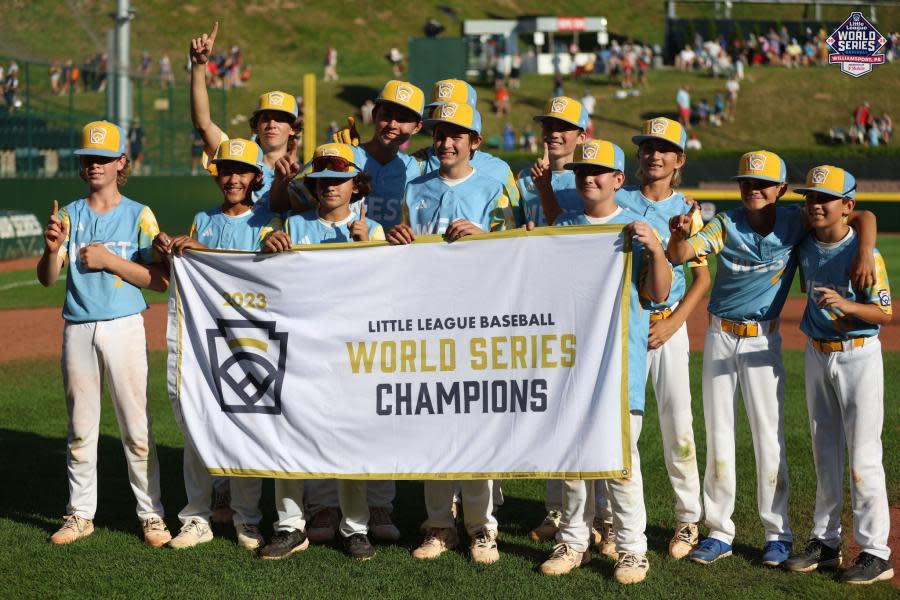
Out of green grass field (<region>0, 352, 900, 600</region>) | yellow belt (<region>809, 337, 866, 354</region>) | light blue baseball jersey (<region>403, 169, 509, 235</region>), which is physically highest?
light blue baseball jersey (<region>403, 169, 509, 235</region>)

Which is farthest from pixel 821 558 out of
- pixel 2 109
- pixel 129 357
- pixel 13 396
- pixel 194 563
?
pixel 2 109

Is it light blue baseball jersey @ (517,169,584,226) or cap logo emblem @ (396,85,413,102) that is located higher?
cap logo emblem @ (396,85,413,102)

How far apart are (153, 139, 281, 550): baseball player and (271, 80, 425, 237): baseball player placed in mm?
161

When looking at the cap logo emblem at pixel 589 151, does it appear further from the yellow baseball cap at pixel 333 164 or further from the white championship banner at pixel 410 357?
the yellow baseball cap at pixel 333 164

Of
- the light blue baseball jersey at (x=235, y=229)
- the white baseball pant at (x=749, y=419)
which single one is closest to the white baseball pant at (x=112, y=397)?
the light blue baseball jersey at (x=235, y=229)

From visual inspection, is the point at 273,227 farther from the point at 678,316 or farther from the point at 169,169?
the point at 169,169

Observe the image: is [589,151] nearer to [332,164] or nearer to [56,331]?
[332,164]

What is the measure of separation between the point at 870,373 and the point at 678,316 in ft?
3.33

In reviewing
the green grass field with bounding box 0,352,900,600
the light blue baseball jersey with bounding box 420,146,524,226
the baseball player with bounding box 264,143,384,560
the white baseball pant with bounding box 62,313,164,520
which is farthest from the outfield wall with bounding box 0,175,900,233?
the light blue baseball jersey with bounding box 420,146,524,226

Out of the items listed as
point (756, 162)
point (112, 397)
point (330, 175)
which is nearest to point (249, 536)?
point (112, 397)

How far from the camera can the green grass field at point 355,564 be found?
5711 mm

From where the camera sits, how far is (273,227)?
660 cm

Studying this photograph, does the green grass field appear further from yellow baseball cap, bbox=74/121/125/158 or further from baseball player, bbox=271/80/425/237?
yellow baseball cap, bbox=74/121/125/158

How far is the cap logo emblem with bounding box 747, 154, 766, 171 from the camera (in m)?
6.00
